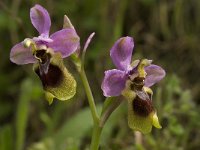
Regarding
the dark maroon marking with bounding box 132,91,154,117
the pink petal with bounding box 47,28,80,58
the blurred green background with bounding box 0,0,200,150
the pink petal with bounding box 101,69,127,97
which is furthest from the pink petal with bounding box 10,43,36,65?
the blurred green background with bounding box 0,0,200,150

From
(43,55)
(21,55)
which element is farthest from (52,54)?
(21,55)

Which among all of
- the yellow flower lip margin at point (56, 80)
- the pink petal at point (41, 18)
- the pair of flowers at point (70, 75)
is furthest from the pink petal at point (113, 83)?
the pink petal at point (41, 18)

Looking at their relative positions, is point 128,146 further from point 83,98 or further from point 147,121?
point 147,121

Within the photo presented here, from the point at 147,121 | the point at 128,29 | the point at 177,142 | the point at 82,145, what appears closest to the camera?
the point at 147,121

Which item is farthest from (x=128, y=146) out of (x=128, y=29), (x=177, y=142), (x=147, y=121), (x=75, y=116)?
(x=128, y=29)

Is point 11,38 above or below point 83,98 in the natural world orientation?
above
